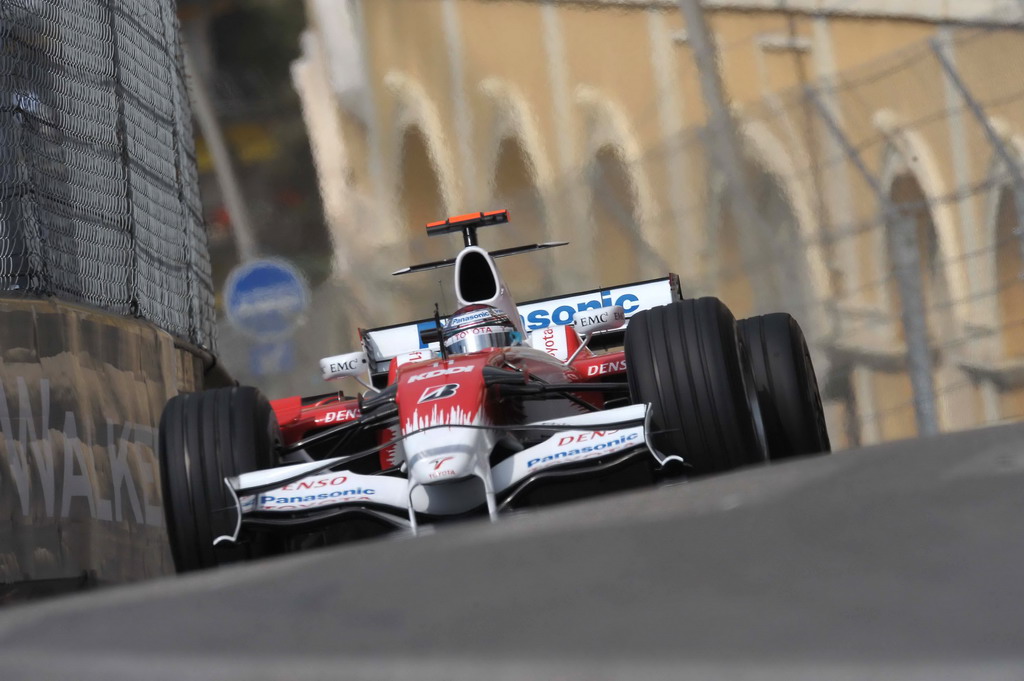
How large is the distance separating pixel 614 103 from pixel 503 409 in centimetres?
979

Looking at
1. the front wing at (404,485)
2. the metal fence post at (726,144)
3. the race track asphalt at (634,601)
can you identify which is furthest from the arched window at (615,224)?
the race track asphalt at (634,601)

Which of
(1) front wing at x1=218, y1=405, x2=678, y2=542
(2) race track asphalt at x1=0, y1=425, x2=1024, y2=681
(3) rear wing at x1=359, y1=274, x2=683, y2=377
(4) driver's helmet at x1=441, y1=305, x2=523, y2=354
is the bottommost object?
(2) race track asphalt at x1=0, y1=425, x2=1024, y2=681

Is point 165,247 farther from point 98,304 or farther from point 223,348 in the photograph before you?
point 223,348

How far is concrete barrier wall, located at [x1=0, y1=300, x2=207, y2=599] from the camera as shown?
506 centimetres

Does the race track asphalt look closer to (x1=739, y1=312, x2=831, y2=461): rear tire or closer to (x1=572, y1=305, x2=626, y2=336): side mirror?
(x1=739, y1=312, x2=831, y2=461): rear tire

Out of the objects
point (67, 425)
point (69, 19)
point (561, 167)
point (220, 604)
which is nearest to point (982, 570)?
point (220, 604)

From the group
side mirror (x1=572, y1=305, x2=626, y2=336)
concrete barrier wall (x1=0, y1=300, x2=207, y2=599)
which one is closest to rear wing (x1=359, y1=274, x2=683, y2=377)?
side mirror (x1=572, y1=305, x2=626, y2=336)

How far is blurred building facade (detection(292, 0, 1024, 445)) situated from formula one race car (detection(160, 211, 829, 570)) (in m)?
4.89

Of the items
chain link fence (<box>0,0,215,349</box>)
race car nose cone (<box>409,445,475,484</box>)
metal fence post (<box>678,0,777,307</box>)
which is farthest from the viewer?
metal fence post (<box>678,0,777,307</box>)

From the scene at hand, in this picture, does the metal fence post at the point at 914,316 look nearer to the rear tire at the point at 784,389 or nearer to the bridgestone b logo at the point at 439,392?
the rear tire at the point at 784,389

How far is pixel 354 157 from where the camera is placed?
16562mm

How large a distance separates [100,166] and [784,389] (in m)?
3.00

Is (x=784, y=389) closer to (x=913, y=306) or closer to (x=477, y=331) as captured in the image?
(x=477, y=331)

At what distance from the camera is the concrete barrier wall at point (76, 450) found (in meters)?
5.06
